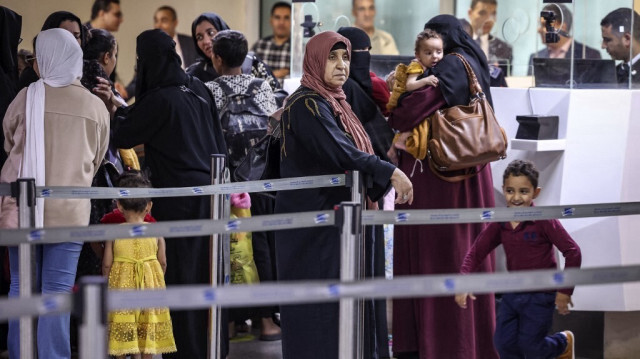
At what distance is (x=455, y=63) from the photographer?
552 cm

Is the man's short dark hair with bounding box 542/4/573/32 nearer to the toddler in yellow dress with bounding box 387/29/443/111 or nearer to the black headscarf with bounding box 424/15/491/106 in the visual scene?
the black headscarf with bounding box 424/15/491/106

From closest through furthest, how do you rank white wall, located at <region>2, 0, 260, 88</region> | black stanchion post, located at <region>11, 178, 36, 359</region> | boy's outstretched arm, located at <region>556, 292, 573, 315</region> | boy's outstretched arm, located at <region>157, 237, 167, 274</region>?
black stanchion post, located at <region>11, 178, 36, 359</region>
boy's outstretched arm, located at <region>556, 292, 573, 315</region>
boy's outstretched arm, located at <region>157, 237, 167, 274</region>
white wall, located at <region>2, 0, 260, 88</region>

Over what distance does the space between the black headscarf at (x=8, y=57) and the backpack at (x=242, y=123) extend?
45.3 inches

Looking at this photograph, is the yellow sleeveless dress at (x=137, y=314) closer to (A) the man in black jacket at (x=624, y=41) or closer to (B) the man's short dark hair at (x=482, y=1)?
(A) the man in black jacket at (x=624, y=41)

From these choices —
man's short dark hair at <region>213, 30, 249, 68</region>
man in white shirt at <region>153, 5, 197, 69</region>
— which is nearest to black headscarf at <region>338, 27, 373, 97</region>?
man's short dark hair at <region>213, 30, 249, 68</region>

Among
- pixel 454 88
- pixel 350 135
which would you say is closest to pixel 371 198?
pixel 350 135

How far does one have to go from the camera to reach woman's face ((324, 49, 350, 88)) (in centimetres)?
470

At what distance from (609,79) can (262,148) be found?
7.86ft

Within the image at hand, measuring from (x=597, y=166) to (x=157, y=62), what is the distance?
2.53 m

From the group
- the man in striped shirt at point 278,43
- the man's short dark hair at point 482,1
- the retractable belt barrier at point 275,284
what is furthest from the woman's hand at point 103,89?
the man in striped shirt at point 278,43

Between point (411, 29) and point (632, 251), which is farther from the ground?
point (411, 29)

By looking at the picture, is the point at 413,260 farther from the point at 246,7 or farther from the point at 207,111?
the point at 246,7

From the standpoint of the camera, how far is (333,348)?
4664mm

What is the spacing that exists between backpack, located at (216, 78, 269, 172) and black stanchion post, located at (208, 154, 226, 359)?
1023 mm
